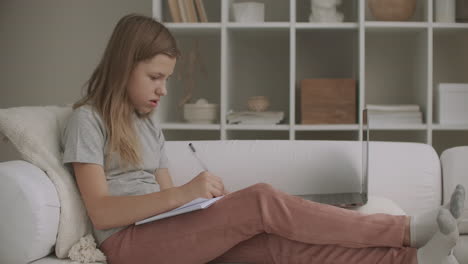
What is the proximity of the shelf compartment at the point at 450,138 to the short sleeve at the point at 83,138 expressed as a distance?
220 cm

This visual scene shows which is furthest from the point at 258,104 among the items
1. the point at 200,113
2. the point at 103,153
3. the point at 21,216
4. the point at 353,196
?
the point at 21,216

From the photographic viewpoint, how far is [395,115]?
2934mm

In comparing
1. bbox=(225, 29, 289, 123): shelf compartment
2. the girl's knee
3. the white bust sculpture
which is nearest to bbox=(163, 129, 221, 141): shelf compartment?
bbox=(225, 29, 289, 123): shelf compartment

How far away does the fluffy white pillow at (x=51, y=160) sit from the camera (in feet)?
5.01

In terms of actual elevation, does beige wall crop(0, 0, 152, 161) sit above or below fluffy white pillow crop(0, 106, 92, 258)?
above

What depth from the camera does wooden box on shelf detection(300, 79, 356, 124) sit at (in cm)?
292

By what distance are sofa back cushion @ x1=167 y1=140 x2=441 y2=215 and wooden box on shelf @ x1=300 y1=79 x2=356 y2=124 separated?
752 millimetres

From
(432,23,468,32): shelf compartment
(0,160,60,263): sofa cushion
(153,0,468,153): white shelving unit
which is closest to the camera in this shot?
(0,160,60,263): sofa cushion

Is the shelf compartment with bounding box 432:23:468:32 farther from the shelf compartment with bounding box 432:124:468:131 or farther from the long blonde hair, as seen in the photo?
the long blonde hair

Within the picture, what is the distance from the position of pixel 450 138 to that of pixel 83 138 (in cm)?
231

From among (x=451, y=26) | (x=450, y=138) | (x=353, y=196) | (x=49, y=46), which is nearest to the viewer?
(x=353, y=196)

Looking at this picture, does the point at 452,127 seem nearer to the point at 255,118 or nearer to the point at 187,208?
the point at 255,118

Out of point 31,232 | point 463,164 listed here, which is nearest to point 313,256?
point 31,232

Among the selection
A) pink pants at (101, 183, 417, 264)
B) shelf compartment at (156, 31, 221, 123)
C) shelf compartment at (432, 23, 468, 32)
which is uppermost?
shelf compartment at (432, 23, 468, 32)
